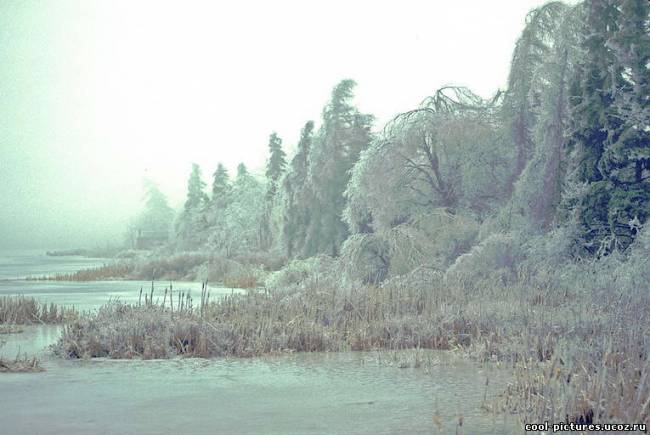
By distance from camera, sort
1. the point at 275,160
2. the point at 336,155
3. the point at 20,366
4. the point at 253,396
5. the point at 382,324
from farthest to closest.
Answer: the point at 275,160 → the point at 336,155 → the point at 382,324 → the point at 20,366 → the point at 253,396

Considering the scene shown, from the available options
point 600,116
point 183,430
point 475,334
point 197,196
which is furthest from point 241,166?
point 183,430

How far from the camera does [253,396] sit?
11.4 metres

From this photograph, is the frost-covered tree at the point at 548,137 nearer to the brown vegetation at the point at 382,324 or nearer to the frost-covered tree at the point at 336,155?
the brown vegetation at the point at 382,324

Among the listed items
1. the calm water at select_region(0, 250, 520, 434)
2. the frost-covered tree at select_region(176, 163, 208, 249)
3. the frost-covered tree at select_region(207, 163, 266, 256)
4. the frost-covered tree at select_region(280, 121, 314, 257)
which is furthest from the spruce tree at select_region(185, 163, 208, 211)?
the calm water at select_region(0, 250, 520, 434)

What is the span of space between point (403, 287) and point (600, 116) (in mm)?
8489

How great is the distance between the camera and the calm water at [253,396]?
9547 mm

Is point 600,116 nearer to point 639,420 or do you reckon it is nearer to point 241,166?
point 639,420

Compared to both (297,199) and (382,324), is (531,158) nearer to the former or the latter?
(382,324)

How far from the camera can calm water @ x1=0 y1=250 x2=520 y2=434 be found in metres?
9.55

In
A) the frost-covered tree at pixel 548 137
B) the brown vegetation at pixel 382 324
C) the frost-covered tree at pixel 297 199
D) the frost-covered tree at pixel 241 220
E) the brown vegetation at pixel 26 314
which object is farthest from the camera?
the frost-covered tree at pixel 241 220

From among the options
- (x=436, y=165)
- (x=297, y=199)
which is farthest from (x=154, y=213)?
(x=436, y=165)

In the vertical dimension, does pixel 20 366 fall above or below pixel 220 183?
below

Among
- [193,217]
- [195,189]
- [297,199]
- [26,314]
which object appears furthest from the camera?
[195,189]

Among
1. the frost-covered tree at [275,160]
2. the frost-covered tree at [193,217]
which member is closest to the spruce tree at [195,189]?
the frost-covered tree at [193,217]
